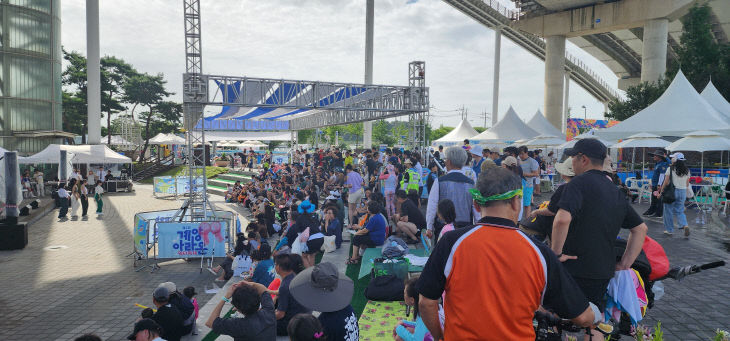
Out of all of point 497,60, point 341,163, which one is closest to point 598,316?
A: point 341,163

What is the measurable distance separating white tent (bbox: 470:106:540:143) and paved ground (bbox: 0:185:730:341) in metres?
8.54

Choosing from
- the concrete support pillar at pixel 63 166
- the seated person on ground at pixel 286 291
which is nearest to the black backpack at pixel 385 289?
the seated person on ground at pixel 286 291

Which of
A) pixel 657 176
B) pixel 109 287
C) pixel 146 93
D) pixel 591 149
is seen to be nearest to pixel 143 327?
pixel 591 149

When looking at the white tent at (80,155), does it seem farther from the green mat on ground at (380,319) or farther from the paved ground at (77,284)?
the green mat on ground at (380,319)

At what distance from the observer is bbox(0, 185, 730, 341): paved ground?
210 inches

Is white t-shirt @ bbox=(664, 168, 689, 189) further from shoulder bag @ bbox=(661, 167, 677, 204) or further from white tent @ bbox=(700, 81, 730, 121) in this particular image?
white tent @ bbox=(700, 81, 730, 121)

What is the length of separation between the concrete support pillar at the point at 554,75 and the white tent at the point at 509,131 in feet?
52.7

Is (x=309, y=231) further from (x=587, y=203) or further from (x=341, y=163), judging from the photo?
(x=341, y=163)

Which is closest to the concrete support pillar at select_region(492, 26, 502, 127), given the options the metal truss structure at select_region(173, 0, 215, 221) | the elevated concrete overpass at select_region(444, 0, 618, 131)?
the elevated concrete overpass at select_region(444, 0, 618, 131)

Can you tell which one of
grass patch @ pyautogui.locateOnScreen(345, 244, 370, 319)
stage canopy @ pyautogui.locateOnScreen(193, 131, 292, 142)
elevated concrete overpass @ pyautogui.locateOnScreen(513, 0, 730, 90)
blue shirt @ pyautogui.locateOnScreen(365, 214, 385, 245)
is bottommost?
→ grass patch @ pyautogui.locateOnScreen(345, 244, 370, 319)

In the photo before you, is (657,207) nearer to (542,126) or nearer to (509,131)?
(509,131)

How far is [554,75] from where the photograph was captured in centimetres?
3625

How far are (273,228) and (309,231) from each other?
4.30m

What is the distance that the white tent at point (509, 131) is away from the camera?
2180 centimetres
